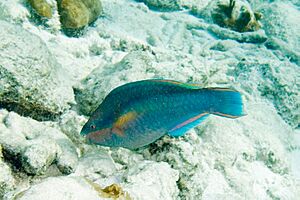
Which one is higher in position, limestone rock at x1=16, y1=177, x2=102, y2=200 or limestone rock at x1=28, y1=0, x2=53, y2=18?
limestone rock at x1=16, y1=177, x2=102, y2=200

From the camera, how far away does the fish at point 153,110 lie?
79.4 inches

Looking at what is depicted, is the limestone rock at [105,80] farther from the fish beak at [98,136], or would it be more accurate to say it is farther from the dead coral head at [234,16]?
the dead coral head at [234,16]

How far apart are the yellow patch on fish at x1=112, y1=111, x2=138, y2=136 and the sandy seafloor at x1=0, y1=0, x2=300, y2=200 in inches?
12.7

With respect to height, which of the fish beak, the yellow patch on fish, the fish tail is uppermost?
the fish tail

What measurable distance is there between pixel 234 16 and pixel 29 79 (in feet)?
17.7

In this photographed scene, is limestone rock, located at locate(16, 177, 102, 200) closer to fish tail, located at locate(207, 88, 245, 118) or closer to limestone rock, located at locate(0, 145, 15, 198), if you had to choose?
limestone rock, located at locate(0, 145, 15, 198)

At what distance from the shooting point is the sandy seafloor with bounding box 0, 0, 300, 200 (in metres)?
2.21

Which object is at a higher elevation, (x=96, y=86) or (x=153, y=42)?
(x=96, y=86)

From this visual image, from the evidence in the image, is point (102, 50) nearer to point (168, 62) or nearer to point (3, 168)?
point (168, 62)

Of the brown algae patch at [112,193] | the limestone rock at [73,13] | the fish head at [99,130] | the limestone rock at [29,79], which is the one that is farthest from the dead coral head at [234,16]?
the brown algae patch at [112,193]

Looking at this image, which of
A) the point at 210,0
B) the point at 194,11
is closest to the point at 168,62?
the point at 194,11

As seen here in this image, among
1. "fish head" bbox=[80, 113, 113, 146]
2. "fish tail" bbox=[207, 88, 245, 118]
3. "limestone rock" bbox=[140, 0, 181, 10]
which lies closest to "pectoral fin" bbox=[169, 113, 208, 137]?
"fish tail" bbox=[207, 88, 245, 118]

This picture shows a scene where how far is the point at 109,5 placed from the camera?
6.14 m

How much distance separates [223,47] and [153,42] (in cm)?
159
